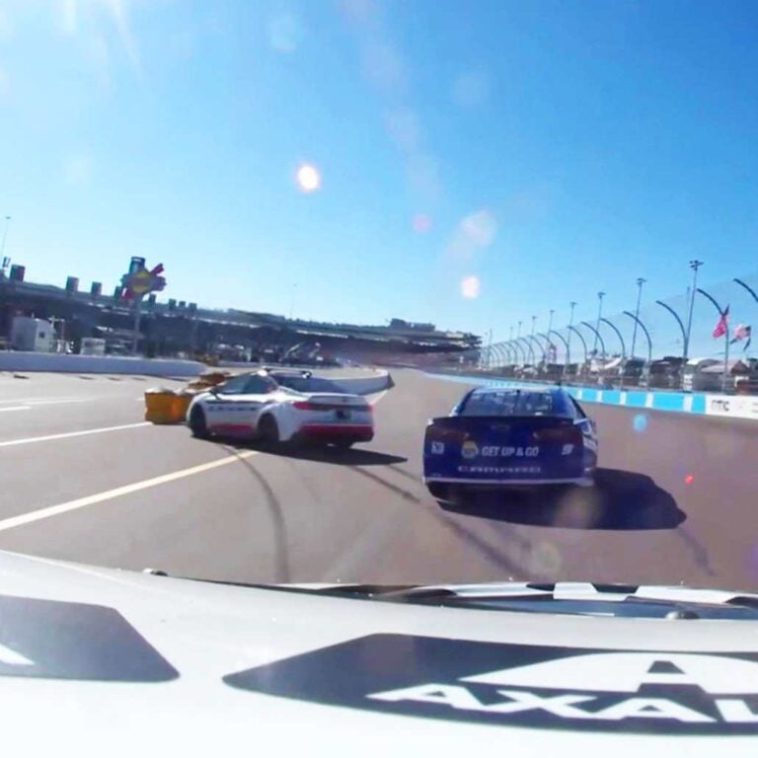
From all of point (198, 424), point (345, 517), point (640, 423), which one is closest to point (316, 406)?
point (198, 424)

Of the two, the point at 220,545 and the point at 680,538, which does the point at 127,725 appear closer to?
the point at 220,545

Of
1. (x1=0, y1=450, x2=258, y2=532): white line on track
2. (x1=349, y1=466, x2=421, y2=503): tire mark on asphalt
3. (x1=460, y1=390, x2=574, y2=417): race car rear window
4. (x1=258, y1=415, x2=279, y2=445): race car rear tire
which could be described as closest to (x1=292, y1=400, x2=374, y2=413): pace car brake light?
(x1=258, y1=415, x2=279, y2=445): race car rear tire

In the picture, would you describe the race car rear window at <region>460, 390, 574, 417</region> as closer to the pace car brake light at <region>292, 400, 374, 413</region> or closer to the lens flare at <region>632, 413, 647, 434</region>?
the pace car brake light at <region>292, 400, 374, 413</region>

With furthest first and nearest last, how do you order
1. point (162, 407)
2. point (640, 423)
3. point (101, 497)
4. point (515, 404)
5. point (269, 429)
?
point (640, 423) < point (162, 407) < point (269, 429) < point (515, 404) < point (101, 497)

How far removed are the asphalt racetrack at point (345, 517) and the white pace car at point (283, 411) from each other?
1.31 feet

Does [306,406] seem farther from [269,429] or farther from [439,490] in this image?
[439,490]

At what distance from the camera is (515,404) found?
406 inches

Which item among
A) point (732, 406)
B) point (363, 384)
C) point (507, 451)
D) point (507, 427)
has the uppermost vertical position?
point (732, 406)

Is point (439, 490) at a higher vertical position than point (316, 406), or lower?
lower

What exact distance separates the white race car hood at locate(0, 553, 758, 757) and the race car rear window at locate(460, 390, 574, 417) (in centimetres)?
669

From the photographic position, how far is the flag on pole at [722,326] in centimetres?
4175

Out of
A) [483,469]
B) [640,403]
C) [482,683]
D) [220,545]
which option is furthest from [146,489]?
[640,403]

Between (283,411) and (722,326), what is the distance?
34.5m

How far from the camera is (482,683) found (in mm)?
2252
